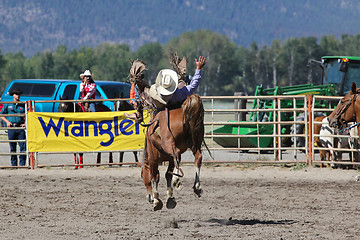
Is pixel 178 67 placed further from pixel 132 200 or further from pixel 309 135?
pixel 309 135

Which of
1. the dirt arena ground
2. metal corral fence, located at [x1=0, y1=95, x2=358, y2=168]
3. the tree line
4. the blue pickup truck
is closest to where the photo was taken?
the dirt arena ground

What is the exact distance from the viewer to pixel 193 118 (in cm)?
754

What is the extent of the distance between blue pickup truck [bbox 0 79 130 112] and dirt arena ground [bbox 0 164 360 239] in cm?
478

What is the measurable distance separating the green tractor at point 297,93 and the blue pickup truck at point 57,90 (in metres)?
3.46

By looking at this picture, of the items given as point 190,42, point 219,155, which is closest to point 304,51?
point 190,42

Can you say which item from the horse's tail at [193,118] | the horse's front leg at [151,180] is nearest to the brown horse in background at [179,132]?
the horse's tail at [193,118]

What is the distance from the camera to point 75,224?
8156 mm

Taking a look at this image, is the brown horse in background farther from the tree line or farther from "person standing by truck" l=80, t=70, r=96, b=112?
the tree line

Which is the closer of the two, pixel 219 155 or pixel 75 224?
pixel 75 224

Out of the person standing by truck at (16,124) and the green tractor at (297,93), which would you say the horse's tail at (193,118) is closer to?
the person standing by truck at (16,124)

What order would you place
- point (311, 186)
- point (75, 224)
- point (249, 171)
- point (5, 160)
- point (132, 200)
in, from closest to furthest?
point (75, 224) < point (132, 200) < point (311, 186) < point (249, 171) < point (5, 160)

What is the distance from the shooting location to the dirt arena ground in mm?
7570

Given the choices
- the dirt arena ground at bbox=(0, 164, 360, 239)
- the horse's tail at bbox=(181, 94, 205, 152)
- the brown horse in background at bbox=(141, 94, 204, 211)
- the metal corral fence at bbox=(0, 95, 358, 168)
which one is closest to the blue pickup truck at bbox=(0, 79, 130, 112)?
the metal corral fence at bbox=(0, 95, 358, 168)

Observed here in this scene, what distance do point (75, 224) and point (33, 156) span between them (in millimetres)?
6911
